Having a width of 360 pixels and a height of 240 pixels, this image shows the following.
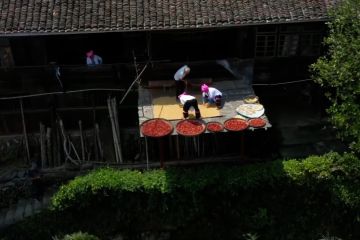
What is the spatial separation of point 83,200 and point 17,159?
188 inches

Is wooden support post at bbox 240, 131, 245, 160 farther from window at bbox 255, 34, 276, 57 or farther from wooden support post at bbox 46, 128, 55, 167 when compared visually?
wooden support post at bbox 46, 128, 55, 167

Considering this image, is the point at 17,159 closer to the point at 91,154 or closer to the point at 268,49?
the point at 91,154

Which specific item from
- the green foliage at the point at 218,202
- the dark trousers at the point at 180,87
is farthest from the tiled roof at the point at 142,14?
the green foliage at the point at 218,202

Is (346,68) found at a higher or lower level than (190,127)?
higher

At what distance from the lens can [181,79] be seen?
18.8 meters

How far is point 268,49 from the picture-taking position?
20.7 metres

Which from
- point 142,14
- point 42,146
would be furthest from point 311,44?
point 42,146

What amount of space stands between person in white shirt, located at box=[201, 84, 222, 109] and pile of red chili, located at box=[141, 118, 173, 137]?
2.00 metres

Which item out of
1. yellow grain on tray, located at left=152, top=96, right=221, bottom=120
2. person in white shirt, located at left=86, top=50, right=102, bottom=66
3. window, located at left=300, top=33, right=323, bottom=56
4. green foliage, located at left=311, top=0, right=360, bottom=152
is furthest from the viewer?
window, located at left=300, top=33, right=323, bottom=56

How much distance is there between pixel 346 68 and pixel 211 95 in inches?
194

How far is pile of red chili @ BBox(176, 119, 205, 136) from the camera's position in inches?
687

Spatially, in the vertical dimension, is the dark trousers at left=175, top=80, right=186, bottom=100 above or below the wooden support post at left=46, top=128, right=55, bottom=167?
above

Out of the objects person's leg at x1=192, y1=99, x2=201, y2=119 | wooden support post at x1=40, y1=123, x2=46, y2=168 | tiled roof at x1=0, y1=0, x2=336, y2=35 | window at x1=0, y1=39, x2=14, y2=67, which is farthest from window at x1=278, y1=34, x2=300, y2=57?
window at x1=0, y1=39, x2=14, y2=67

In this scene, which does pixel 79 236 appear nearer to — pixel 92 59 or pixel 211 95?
pixel 92 59
